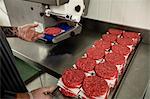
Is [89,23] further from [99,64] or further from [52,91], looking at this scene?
[52,91]

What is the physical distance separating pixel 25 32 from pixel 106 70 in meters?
0.75

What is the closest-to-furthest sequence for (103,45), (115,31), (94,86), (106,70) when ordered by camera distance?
1. (94,86)
2. (106,70)
3. (103,45)
4. (115,31)

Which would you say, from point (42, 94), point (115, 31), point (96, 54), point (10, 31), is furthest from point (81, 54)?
point (10, 31)

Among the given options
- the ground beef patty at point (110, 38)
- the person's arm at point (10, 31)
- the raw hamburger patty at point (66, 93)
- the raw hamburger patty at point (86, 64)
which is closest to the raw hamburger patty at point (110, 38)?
the ground beef patty at point (110, 38)

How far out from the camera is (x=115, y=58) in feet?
4.08

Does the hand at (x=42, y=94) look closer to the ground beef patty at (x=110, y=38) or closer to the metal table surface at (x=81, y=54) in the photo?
the metal table surface at (x=81, y=54)

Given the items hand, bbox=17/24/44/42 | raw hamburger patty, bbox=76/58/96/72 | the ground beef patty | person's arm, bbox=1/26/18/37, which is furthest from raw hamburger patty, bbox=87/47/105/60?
person's arm, bbox=1/26/18/37

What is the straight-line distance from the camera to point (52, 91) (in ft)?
3.56

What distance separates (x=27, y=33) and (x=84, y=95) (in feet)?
2.43

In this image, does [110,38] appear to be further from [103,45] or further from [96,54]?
[96,54]

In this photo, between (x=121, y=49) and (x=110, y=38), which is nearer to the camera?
(x=121, y=49)

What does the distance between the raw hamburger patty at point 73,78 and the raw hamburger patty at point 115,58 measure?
242 millimetres

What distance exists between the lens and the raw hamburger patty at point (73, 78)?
1050 mm

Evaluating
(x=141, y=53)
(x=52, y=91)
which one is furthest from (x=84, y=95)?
(x=141, y=53)
